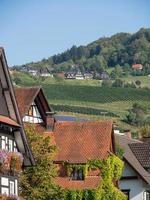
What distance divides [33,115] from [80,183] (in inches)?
233

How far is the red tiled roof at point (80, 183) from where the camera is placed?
6650cm

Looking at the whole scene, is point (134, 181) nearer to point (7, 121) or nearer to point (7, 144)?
point (7, 144)

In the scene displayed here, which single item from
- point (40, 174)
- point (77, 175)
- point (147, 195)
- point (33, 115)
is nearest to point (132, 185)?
point (147, 195)

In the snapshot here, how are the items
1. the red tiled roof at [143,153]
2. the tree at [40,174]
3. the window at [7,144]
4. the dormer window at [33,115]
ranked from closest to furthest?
the window at [7,144]
the tree at [40,174]
the dormer window at [33,115]
the red tiled roof at [143,153]

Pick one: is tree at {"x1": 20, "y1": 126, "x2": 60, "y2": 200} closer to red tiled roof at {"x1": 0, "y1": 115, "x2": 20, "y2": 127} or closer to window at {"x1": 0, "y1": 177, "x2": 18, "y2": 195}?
window at {"x1": 0, "y1": 177, "x2": 18, "y2": 195}

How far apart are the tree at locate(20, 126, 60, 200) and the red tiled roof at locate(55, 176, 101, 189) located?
5687mm

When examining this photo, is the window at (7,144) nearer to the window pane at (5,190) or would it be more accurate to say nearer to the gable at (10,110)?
the gable at (10,110)

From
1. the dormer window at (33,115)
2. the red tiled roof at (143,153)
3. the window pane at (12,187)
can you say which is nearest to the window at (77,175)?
the dormer window at (33,115)

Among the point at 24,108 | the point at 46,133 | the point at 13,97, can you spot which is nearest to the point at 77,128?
the point at 46,133

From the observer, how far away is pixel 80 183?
6700 cm

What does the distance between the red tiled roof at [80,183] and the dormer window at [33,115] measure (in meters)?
4.40

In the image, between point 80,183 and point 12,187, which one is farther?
point 80,183

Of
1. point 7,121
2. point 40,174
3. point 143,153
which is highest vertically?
point 7,121

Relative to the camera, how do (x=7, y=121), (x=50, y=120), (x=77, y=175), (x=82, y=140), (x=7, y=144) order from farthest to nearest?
(x=82, y=140), (x=50, y=120), (x=77, y=175), (x=7, y=144), (x=7, y=121)
